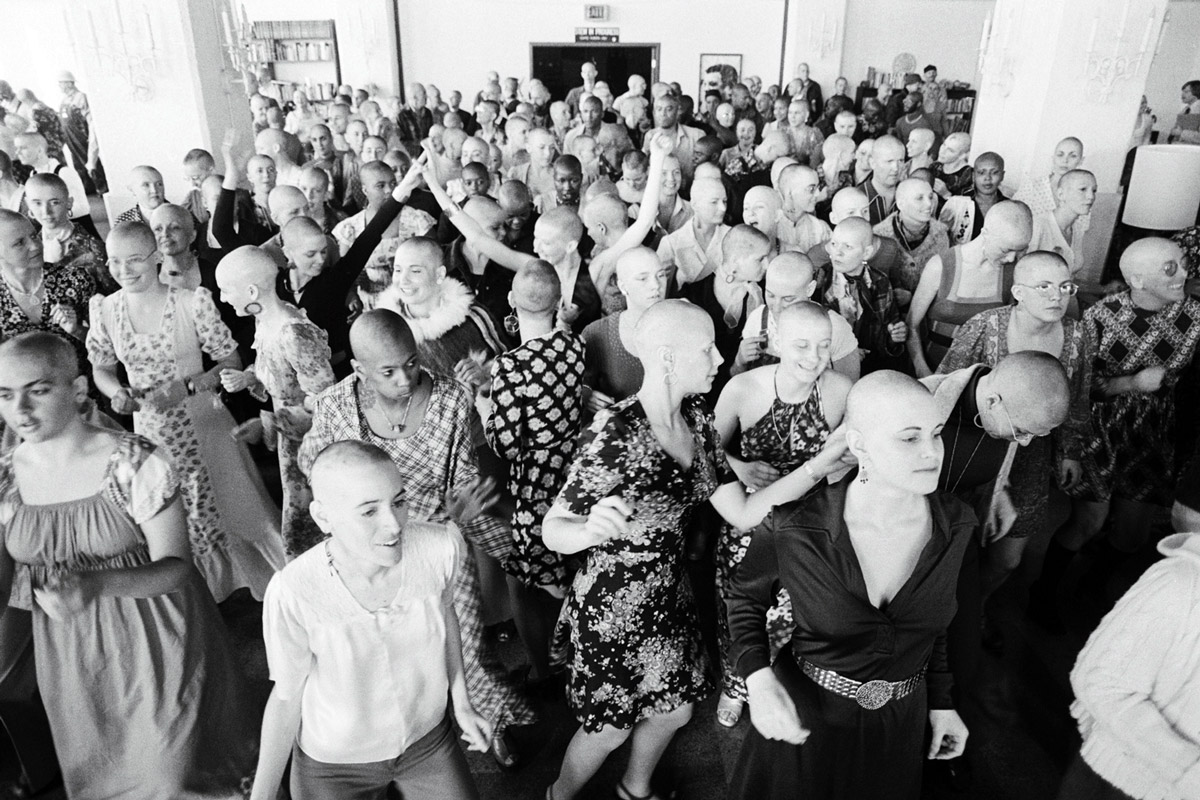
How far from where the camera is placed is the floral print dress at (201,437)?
116 inches

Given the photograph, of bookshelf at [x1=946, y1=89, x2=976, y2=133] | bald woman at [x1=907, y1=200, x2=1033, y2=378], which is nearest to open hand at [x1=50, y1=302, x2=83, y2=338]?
bald woman at [x1=907, y1=200, x2=1033, y2=378]

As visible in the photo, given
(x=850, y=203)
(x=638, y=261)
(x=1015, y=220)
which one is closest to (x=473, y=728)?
(x=638, y=261)

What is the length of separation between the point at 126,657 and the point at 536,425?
4.11 feet

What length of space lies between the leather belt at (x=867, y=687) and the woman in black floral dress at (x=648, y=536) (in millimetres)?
452

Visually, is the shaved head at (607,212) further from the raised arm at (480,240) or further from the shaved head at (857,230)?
the shaved head at (857,230)

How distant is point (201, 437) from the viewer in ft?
10.0

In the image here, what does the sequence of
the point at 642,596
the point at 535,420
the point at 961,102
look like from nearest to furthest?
1. the point at 642,596
2. the point at 535,420
3. the point at 961,102

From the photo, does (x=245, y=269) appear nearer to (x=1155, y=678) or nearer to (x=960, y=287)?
(x=1155, y=678)

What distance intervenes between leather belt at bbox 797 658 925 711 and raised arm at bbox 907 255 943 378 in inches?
79.3

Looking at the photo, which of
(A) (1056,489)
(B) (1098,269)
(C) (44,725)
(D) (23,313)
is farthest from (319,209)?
(B) (1098,269)

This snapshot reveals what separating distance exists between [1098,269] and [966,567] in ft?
17.2

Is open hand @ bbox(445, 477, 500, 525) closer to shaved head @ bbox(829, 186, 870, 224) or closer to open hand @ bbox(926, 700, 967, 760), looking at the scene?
open hand @ bbox(926, 700, 967, 760)

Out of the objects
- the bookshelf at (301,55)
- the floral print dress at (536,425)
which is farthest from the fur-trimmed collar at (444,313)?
the bookshelf at (301,55)

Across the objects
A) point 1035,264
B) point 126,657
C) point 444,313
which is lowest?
point 126,657
